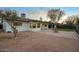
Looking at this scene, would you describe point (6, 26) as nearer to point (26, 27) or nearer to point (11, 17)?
point (11, 17)

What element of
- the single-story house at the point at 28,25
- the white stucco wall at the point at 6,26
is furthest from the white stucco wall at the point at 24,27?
the white stucco wall at the point at 6,26

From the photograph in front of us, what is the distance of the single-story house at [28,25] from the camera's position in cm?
327

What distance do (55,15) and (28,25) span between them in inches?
16.9

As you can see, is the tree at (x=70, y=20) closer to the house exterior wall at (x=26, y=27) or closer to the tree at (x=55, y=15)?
the tree at (x=55, y=15)

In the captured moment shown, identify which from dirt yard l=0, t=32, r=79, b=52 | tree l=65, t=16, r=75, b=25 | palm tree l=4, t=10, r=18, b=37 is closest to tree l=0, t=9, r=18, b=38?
palm tree l=4, t=10, r=18, b=37

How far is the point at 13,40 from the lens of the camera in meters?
3.30

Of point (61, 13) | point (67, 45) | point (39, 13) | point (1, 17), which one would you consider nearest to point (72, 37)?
point (67, 45)

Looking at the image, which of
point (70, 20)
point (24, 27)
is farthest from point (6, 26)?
point (70, 20)

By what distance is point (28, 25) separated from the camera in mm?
3307

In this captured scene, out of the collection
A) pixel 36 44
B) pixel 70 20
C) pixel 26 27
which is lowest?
pixel 36 44

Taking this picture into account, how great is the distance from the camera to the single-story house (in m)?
3.27

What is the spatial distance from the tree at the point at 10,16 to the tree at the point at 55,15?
51 cm

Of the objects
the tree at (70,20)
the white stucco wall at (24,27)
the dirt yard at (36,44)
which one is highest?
the tree at (70,20)
